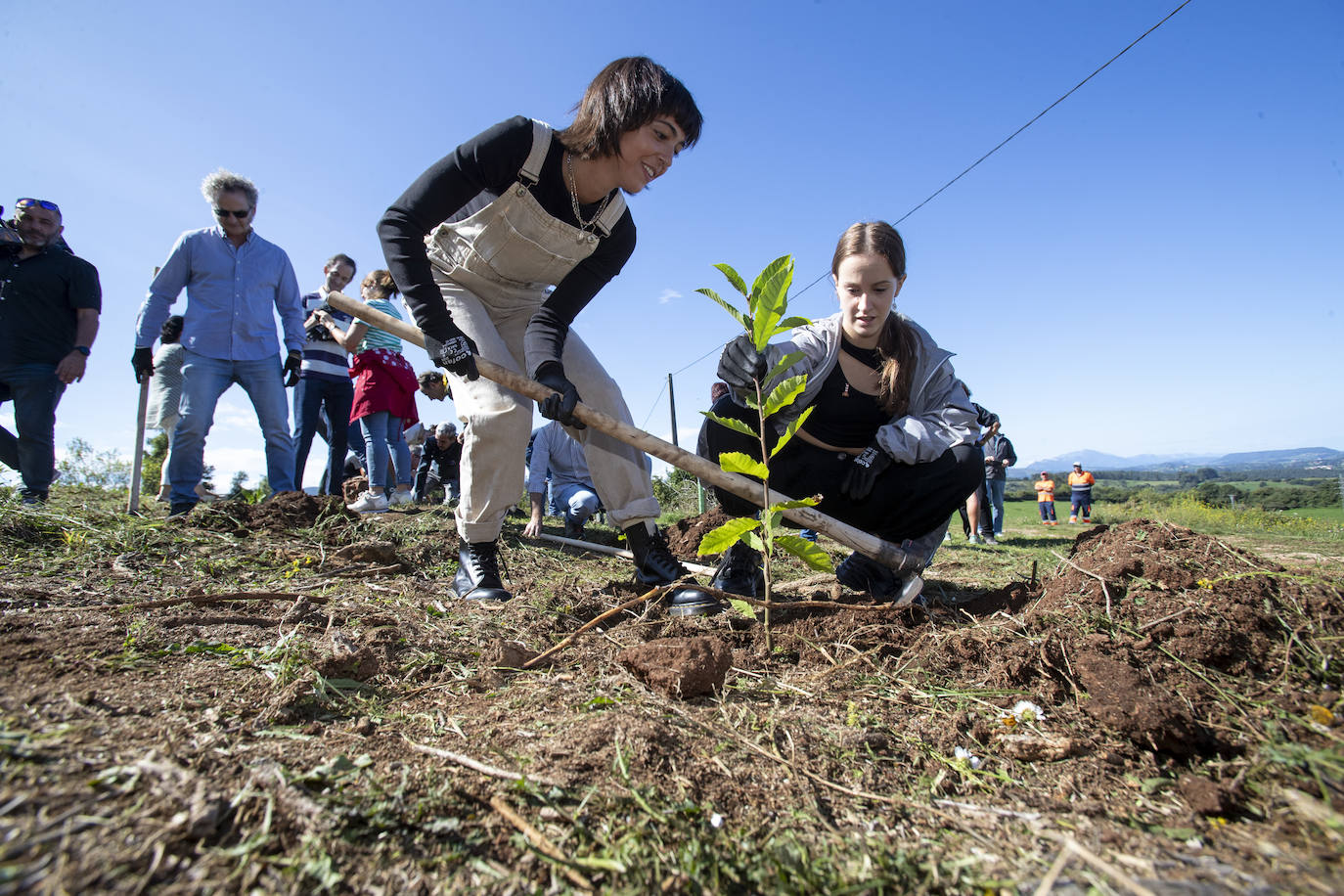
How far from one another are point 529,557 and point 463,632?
1.88 m

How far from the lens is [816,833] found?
1.08 meters

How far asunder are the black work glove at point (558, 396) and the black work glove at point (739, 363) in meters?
0.61

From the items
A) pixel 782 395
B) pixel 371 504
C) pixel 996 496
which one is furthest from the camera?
pixel 996 496

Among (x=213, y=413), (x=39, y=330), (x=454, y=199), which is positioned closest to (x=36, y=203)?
(x=39, y=330)

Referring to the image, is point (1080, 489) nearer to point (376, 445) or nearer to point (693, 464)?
point (376, 445)

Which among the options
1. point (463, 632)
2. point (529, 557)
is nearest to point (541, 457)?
point (529, 557)

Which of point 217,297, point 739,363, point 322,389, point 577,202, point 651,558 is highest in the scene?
point 217,297

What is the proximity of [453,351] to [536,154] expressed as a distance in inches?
32.8

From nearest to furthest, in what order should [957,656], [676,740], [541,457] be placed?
[676,740] < [957,656] < [541,457]

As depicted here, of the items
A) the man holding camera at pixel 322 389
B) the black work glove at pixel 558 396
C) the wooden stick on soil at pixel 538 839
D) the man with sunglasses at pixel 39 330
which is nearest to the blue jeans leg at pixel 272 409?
the man holding camera at pixel 322 389

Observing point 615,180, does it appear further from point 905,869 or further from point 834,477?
point 905,869

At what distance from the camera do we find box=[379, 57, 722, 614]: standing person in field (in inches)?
94.7

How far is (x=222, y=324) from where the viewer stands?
13.8ft

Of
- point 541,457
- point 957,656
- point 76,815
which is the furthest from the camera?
point 541,457
